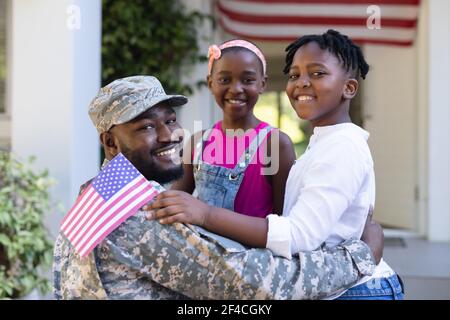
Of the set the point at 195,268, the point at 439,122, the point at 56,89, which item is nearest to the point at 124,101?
the point at 195,268

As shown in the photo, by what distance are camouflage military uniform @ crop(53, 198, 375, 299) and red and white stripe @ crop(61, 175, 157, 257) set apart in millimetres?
19

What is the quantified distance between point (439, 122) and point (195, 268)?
4666 mm

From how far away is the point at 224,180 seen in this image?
6.19 feet

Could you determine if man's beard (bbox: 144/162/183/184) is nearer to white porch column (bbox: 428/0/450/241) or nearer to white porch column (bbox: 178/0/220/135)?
white porch column (bbox: 178/0/220/135)

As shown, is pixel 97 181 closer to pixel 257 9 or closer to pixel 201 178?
pixel 201 178

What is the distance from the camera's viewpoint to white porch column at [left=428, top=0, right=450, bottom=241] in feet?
17.7

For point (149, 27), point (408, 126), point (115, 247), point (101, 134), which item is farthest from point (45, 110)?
point (408, 126)

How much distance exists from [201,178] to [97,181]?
0.61 m

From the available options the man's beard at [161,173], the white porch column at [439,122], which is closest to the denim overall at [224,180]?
the man's beard at [161,173]

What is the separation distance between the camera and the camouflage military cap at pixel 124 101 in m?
1.45

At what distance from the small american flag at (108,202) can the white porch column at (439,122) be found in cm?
461

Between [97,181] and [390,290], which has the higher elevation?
[97,181]

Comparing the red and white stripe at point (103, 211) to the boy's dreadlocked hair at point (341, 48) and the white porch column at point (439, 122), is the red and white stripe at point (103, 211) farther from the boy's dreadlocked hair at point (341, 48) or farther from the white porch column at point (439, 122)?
the white porch column at point (439, 122)

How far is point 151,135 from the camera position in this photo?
1.48m
